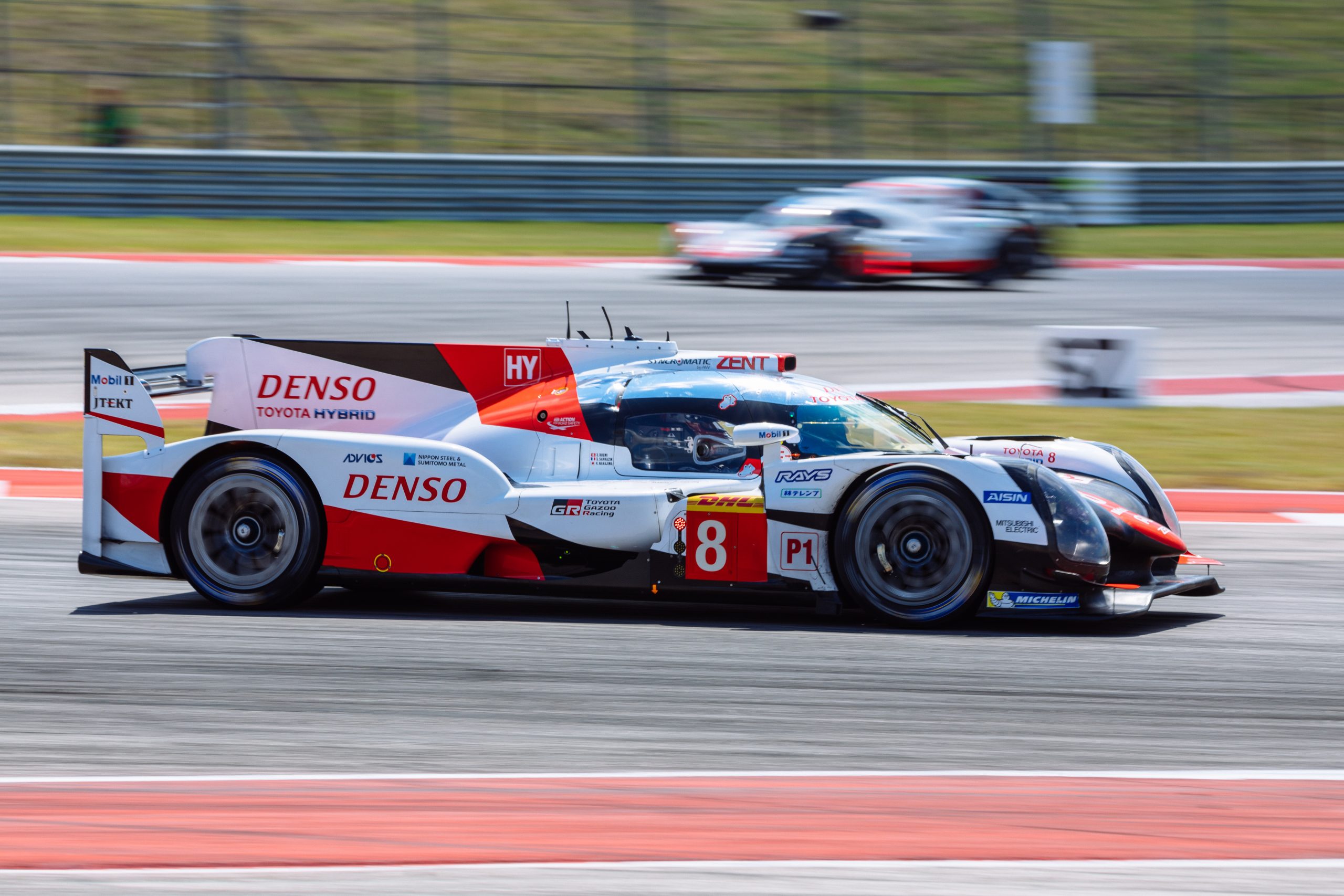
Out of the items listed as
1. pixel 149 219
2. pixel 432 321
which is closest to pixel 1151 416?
pixel 432 321

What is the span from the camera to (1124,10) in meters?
30.1

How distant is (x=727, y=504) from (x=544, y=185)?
15657 millimetres

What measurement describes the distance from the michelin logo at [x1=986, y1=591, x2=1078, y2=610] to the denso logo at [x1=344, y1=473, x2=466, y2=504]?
7.31 feet

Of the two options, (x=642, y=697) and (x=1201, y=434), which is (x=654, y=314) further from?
(x=642, y=697)

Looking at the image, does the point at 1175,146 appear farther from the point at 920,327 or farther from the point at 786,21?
the point at 920,327

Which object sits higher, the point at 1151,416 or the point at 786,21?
the point at 786,21

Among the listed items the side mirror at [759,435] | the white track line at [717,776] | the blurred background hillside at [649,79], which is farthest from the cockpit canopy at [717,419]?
the blurred background hillside at [649,79]

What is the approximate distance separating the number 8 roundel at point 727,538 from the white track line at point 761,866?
2475 millimetres

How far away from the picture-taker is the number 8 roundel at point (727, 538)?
20.7 ft

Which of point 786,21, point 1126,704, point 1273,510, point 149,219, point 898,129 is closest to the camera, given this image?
point 1126,704

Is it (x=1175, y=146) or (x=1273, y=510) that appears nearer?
(x=1273, y=510)

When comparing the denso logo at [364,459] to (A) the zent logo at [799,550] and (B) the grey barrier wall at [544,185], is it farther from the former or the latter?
(B) the grey barrier wall at [544,185]

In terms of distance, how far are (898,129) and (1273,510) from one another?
55.2 feet

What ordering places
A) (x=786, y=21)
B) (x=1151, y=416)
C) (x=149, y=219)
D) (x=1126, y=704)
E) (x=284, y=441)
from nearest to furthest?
(x=1126, y=704)
(x=284, y=441)
(x=1151, y=416)
(x=149, y=219)
(x=786, y=21)
